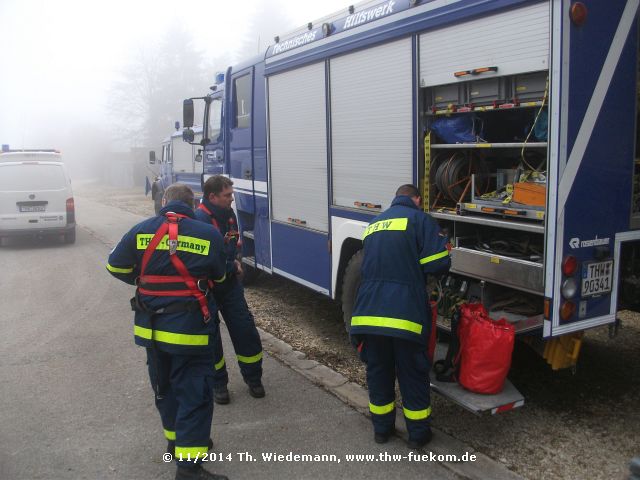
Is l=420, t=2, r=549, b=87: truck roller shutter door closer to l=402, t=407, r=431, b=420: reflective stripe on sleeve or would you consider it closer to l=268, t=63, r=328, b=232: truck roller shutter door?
l=268, t=63, r=328, b=232: truck roller shutter door

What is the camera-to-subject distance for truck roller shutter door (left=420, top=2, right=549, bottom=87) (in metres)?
3.65

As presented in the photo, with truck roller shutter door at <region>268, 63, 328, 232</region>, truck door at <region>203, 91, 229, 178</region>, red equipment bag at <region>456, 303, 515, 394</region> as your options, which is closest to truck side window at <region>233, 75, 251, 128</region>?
truck door at <region>203, 91, 229, 178</region>

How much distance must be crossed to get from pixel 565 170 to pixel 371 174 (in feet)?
5.99

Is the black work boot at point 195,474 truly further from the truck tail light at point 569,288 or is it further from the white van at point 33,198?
the white van at point 33,198

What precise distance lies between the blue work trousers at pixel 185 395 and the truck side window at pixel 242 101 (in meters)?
4.31

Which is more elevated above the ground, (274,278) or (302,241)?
(302,241)

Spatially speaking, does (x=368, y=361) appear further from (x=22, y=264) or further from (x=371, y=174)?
(x=22, y=264)

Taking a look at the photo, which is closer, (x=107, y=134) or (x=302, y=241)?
(x=302, y=241)

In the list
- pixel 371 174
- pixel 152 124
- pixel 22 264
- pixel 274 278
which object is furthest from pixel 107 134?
pixel 371 174

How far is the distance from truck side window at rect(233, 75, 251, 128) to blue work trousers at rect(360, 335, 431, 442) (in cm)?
423

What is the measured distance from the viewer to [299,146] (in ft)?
20.6

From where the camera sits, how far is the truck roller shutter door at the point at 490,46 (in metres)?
3.65

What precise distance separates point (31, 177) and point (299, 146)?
365 inches

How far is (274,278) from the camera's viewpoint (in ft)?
29.8
